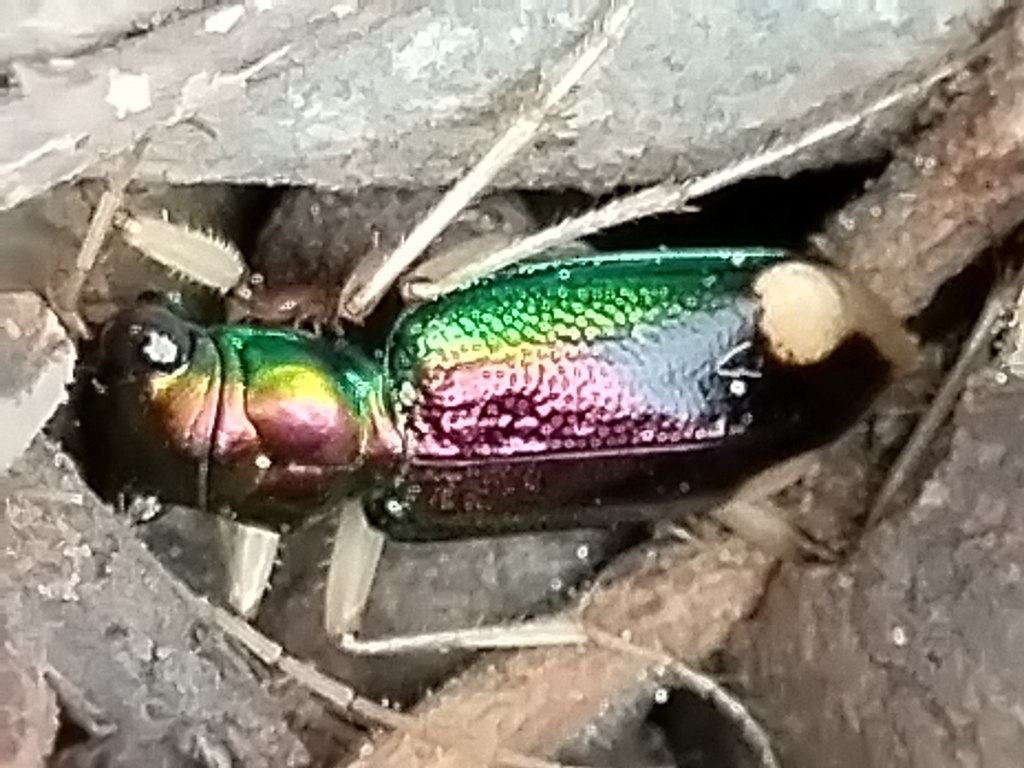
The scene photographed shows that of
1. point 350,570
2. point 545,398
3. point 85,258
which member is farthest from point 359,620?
point 85,258

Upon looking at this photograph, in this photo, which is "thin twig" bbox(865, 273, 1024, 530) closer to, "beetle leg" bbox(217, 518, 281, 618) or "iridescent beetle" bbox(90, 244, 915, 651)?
"iridescent beetle" bbox(90, 244, 915, 651)

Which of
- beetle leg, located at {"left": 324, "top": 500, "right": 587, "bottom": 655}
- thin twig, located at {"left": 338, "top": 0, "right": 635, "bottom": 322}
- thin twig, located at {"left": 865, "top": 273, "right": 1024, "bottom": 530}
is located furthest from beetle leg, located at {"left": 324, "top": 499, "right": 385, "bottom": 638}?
thin twig, located at {"left": 865, "top": 273, "right": 1024, "bottom": 530}

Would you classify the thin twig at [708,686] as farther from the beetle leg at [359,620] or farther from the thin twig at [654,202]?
the thin twig at [654,202]

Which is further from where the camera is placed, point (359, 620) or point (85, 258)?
point (359, 620)

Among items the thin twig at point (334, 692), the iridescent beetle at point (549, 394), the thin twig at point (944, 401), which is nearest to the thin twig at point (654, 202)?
the iridescent beetle at point (549, 394)

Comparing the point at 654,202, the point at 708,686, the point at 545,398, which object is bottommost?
the point at 708,686

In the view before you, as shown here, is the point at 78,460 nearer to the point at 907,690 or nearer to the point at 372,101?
the point at 372,101

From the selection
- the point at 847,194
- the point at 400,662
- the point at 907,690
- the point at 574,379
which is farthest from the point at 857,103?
the point at 400,662

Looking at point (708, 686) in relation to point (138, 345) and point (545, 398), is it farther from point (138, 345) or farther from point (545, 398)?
point (138, 345)
